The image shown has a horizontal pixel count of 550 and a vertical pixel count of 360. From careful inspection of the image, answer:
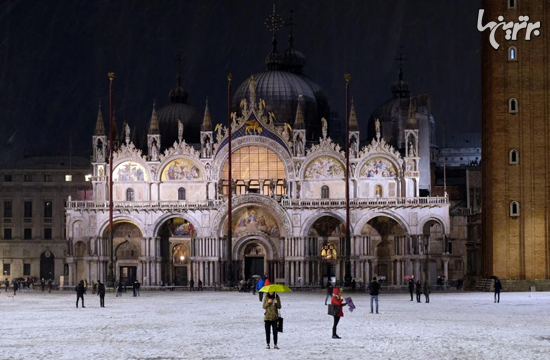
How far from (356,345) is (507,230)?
44.7 m

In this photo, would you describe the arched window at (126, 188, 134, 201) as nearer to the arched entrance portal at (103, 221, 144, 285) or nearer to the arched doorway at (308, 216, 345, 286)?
the arched entrance portal at (103, 221, 144, 285)

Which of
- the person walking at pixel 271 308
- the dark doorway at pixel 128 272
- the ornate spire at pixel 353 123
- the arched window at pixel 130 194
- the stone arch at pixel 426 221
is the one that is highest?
the ornate spire at pixel 353 123

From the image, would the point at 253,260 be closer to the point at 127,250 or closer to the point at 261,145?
the point at 261,145

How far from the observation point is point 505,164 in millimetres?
81250

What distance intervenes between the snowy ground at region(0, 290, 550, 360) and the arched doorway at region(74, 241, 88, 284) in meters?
42.0

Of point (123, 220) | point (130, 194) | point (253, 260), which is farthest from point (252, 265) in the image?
point (130, 194)

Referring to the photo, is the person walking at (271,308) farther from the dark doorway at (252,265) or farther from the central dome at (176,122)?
the central dome at (176,122)

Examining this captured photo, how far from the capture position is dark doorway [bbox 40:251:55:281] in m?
128

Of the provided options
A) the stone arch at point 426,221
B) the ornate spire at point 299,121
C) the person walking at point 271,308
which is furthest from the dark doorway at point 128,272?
the person walking at point 271,308

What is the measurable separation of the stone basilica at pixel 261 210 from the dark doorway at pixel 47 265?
18.6m

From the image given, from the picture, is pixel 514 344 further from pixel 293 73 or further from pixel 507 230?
pixel 293 73

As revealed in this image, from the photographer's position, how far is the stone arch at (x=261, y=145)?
349 feet

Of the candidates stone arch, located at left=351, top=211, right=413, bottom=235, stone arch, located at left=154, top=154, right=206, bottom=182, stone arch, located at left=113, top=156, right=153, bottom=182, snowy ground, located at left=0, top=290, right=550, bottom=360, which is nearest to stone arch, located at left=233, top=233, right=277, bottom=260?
stone arch, located at left=154, top=154, right=206, bottom=182

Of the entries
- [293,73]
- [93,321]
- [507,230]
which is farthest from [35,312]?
[293,73]
